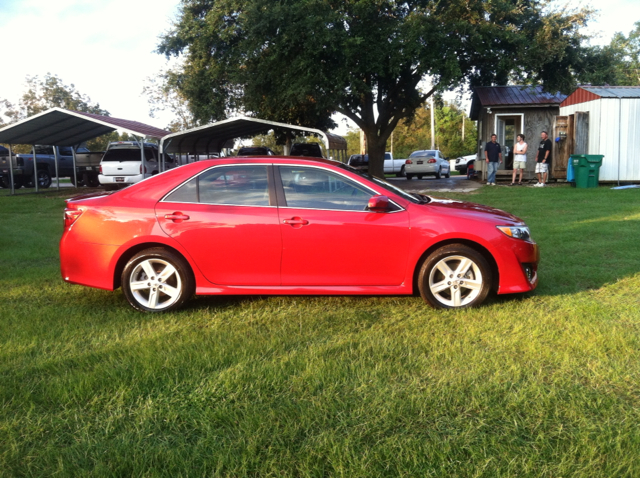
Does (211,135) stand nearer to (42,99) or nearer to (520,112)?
(520,112)

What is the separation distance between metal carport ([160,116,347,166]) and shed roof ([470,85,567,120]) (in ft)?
22.2

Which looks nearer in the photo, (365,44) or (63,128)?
(365,44)

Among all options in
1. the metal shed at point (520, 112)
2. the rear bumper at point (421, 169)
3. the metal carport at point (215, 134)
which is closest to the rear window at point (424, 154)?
the rear bumper at point (421, 169)

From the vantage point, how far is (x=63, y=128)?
71.9ft

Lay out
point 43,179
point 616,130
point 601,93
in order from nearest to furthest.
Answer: point 616,130, point 601,93, point 43,179

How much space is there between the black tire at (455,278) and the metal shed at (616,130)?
644 inches

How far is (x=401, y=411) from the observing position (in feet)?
10.8

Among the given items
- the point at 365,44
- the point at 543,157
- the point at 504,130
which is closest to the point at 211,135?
the point at 365,44

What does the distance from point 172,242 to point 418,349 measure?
251 cm

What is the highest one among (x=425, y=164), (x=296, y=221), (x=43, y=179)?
(x=425, y=164)

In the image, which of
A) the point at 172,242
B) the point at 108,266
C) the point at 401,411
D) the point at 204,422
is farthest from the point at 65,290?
the point at 401,411

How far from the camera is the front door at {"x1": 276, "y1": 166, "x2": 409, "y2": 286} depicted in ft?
17.6

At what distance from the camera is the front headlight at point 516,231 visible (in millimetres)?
5457

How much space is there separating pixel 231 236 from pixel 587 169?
16.6m
